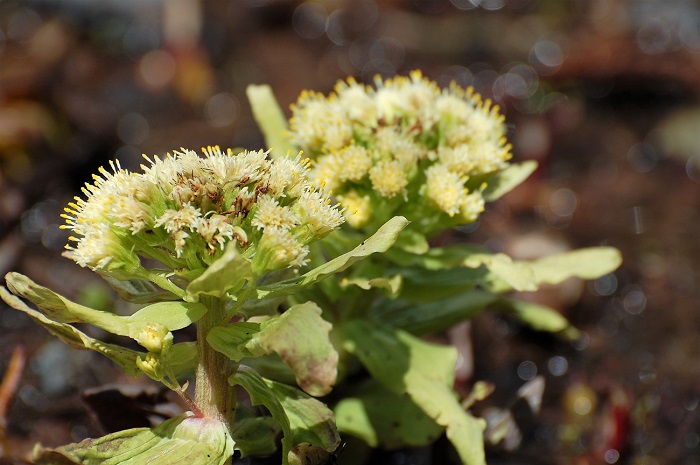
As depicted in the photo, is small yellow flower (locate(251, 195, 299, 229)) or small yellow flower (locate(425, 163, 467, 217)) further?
small yellow flower (locate(425, 163, 467, 217))

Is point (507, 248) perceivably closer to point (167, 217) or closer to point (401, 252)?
point (401, 252)

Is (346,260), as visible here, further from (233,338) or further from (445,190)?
(445,190)

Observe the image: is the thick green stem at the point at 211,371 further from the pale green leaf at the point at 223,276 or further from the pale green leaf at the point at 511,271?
the pale green leaf at the point at 511,271

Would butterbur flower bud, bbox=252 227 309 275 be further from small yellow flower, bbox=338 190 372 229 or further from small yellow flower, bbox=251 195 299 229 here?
small yellow flower, bbox=338 190 372 229

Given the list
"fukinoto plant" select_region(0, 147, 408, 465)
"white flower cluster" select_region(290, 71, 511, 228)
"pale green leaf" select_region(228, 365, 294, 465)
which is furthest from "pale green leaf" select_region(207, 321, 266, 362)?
"white flower cluster" select_region(290, 71, 511, 228)

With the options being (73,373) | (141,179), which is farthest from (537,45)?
(141,179)

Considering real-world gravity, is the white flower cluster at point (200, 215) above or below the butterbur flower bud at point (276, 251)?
above

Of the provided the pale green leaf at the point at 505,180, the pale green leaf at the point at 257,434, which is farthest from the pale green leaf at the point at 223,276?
the pale green leaf at the point at 505,180

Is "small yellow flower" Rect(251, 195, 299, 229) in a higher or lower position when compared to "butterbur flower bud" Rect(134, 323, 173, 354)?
higher
